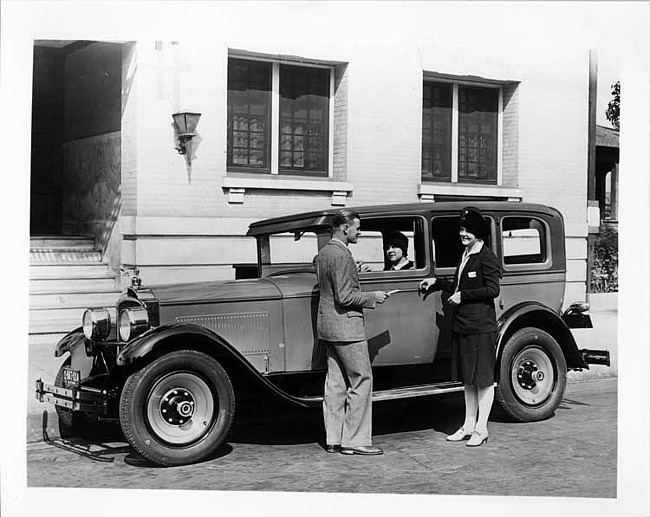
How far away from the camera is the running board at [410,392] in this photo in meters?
5.68

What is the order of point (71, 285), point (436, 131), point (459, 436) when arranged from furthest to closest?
point (436, 131), point (71, 285), point (459, 436)

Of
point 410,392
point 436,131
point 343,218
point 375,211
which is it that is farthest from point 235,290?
point 436,131

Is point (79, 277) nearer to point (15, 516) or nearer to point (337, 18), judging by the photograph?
point (15, 516)

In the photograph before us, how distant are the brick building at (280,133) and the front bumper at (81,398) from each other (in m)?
1.41

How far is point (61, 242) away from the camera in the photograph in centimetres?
682

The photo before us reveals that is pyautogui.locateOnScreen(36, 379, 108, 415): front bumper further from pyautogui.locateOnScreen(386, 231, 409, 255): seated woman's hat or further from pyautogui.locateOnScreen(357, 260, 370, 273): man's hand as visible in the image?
pyautogui.locateOnScreen(386, 231, 409, 255): seated woman's hat

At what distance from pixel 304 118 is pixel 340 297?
10.9ft

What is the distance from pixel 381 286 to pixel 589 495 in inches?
74.6

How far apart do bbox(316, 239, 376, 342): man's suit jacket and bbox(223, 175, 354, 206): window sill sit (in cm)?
249

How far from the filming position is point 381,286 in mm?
6020

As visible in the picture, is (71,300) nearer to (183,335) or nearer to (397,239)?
(183,335)

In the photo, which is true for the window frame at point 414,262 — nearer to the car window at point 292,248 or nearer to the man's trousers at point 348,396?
the car window at point 292,248

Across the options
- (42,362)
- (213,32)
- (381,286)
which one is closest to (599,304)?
(381,286)

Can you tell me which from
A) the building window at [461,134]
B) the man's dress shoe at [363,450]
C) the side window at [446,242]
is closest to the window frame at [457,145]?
the building window at [461,134]
